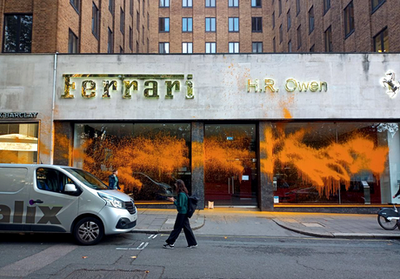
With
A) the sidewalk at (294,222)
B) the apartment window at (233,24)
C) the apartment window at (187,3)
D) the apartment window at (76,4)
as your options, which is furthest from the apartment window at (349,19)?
the apartment window at (187,3)

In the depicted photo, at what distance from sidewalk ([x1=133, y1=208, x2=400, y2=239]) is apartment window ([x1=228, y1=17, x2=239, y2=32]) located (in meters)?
29.0

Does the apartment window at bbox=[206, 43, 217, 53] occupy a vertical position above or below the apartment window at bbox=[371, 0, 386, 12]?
above

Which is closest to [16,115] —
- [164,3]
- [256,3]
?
[164,3]

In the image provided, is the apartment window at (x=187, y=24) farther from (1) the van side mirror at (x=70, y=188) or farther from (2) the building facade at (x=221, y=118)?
(1) the van side mirror at (x=70, y=188)

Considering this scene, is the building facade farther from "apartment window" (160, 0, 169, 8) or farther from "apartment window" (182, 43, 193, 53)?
"apartment window" (160, 0, 169, 8)

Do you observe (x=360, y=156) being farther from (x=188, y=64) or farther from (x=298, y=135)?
(x=188, y=64)

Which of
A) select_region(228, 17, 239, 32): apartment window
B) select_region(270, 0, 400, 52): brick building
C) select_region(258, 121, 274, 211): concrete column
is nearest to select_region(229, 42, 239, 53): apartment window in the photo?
select_region(228, 17, 239, 32): apartment window

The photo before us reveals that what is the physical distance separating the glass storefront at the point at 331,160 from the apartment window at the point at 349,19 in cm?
837

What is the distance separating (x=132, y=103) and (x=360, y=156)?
31.8ft

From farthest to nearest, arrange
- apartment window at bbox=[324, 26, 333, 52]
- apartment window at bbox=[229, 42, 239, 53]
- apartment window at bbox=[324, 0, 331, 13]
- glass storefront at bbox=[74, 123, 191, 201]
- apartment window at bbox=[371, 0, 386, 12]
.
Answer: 1. apartment window at bbox=[229, 42, 239, 53]
2. apartment window at bbox=[324, 26, 333, 52]
3. apartment window at bbox=[324, 0, 331, 13]
4. apartment window at bbox=[371, 0, 386, 12]
5. glass storefront at bbox=[74, 123, 191, 201]

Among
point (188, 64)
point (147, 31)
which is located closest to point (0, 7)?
point (188, 64)

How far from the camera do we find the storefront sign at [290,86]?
502 inches

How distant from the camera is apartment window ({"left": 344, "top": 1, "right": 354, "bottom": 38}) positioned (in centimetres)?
1855

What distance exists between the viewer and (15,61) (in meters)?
13.2
